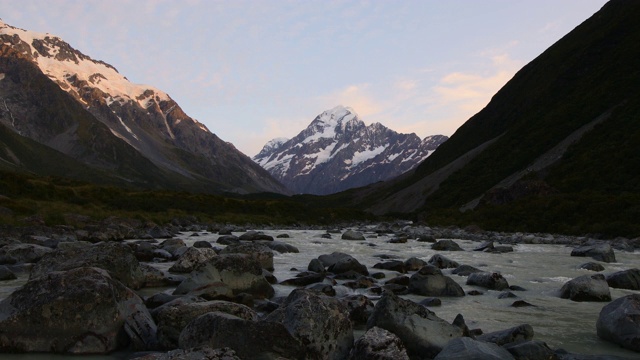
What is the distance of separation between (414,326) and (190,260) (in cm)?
1036

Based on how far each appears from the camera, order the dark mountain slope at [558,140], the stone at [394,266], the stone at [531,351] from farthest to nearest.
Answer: the dark mountain slope at [558,140]
the stone at [394,266]
the stone at [531,351]

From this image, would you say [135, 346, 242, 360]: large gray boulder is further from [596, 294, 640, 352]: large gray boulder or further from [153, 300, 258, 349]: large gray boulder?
[596, 294, 640, 352]: large gray boulder

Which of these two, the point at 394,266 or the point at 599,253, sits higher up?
the point at 599,253

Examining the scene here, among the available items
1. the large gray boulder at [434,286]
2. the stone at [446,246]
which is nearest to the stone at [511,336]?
the large gray boulder at [434,286]

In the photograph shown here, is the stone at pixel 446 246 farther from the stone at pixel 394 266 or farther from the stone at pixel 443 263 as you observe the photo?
the stone at pixel 394 266

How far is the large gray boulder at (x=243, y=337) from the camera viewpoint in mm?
7145

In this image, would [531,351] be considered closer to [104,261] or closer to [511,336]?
[511,336]

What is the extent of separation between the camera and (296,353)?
746 centimetres

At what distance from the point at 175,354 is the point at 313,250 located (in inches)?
836

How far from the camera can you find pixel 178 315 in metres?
8.54

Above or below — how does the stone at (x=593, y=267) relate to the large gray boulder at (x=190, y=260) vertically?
below

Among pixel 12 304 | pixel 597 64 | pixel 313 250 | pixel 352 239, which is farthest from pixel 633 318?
pixel 597 64

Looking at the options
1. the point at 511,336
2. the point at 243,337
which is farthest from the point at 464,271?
the point at 243,337

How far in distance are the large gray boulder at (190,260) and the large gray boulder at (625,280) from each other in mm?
13572
